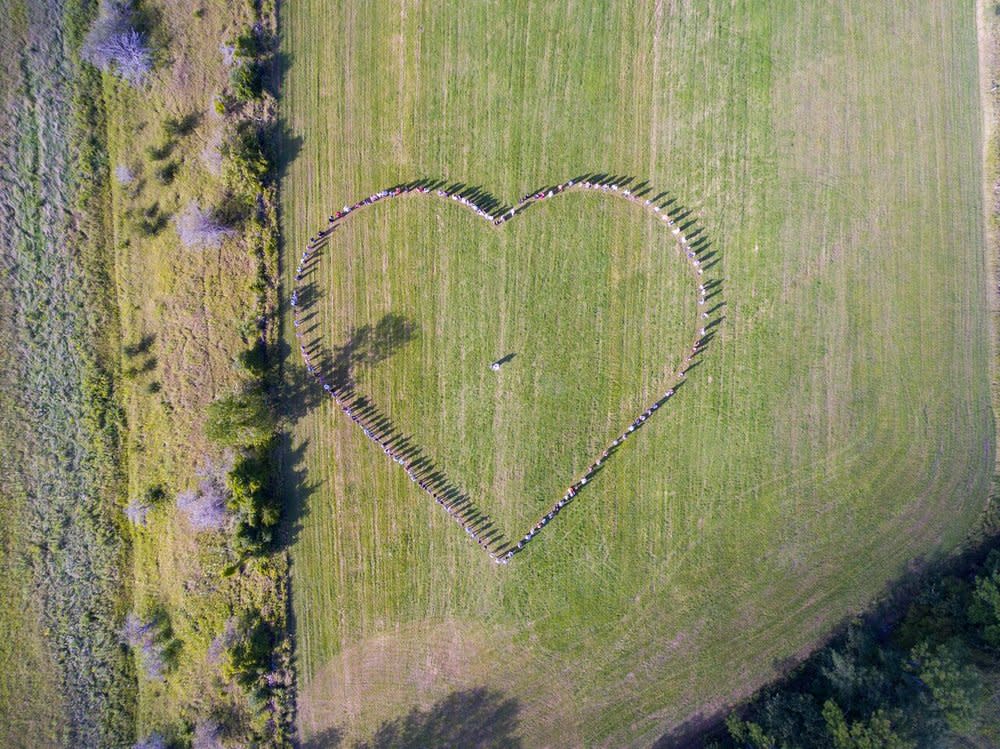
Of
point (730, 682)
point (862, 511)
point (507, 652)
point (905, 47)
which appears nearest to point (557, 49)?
point (905, 47)

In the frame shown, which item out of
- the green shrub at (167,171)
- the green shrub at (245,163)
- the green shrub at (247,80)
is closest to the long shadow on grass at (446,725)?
the green shrub at (245,163)

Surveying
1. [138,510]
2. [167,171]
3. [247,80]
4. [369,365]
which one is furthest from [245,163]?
[138,510]

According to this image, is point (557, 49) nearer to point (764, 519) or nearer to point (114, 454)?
point (764, 519)

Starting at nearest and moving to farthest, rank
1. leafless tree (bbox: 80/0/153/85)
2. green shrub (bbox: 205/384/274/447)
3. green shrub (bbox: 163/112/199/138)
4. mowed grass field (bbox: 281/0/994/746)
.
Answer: green shrub (bbox: 205/384/274/447) → mowed grass field (bbox: 281/0/994/746) → leafless tree (bbox: 80/0/153/85) → green shrub (bbox: 163/112/199/138)

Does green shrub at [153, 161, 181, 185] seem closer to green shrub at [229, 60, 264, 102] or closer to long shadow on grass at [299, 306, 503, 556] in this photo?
green shrub at [229, 60, 264, 102]

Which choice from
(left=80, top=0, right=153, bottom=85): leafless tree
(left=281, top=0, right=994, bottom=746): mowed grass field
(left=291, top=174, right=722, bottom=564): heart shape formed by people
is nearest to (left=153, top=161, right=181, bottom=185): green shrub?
(left=80, top=0, right=153, bottom=85): leafless tree
